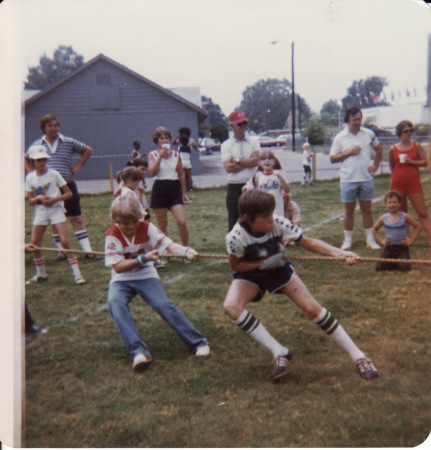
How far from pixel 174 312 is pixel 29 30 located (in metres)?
2.37

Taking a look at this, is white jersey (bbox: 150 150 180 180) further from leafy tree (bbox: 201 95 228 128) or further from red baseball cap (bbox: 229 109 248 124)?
red baseball cap (bbox: 229 109 248 124)

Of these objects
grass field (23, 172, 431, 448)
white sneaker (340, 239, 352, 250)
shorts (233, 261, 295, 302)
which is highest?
shorts (233, 261, 295, 302)

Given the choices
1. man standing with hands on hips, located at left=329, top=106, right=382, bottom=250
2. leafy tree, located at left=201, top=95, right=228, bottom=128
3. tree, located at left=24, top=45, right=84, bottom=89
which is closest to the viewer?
tree, located at left=24, top=45, right=84, bottom=89

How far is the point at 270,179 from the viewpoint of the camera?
19.3 ft

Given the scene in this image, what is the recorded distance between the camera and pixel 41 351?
4.06 metres

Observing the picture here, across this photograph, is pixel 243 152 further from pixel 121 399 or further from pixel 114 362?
pixel 121 399

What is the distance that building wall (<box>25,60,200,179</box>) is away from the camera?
1998 cm

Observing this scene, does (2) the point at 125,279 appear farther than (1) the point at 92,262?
No

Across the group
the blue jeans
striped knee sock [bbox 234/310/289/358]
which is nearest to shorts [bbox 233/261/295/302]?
striped knee sock [bbox 234/310/289/358]

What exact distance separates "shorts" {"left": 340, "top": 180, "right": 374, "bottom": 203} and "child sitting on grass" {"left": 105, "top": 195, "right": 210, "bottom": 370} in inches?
137

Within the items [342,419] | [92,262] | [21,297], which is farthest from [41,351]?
[92,262]

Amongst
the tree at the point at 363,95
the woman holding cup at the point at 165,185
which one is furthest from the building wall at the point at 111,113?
the woman holding cup at the point at 165,185

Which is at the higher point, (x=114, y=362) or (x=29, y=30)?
(x=29, y=30)

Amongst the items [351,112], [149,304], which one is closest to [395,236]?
[351,112]
